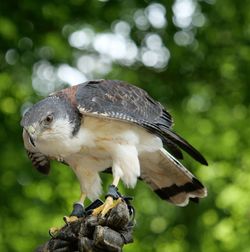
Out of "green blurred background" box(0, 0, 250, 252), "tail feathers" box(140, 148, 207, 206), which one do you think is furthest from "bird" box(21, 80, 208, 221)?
"green blurred background" box(0, 0, 250, 252)

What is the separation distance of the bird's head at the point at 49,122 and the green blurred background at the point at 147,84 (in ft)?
10.3

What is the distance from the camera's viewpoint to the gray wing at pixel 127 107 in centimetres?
389

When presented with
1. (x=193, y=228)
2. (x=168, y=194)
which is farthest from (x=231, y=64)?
(x=168, y=194)

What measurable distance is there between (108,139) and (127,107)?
237 millimetres

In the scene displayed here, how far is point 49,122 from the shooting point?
3715mm

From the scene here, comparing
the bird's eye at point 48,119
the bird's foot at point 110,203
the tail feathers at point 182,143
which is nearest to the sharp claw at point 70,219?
the bird's foot at point 110,203

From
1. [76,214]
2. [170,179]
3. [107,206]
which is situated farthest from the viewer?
[170,179]

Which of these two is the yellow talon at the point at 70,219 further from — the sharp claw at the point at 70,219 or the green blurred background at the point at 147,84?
the green blurred background at the point at 147,84

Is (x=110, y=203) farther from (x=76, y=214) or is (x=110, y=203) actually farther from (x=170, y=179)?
(x=170, y=179)

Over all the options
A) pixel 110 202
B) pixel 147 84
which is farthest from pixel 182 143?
pixel 147 84

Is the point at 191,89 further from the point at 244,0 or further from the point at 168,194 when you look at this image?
the point at 168,194

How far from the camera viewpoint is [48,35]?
7.07 m

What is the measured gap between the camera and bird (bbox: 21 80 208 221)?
376 cm

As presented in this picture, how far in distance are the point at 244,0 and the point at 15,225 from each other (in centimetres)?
335
